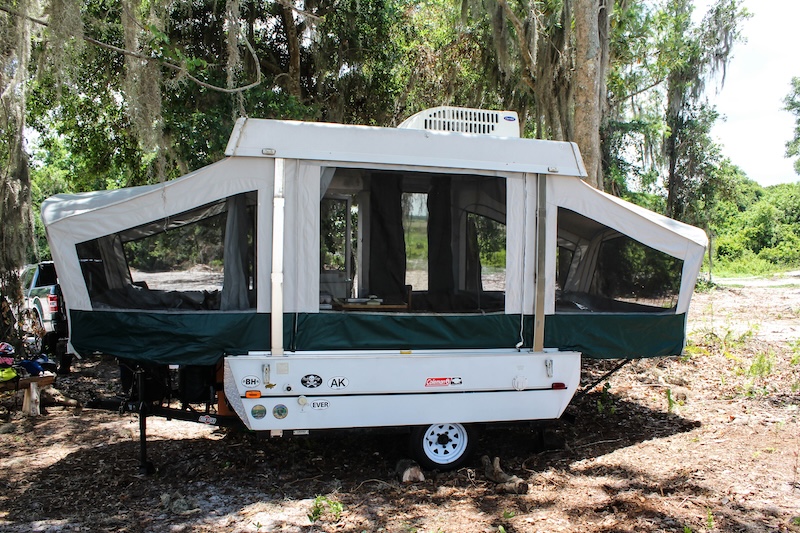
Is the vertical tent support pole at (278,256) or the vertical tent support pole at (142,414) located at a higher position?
the vertical tent support pole at (278,256)

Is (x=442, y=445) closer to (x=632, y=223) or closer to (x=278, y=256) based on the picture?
(x=278, y=256)

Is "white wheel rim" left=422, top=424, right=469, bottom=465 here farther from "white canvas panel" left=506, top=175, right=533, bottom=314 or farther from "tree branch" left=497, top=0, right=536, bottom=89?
"tree branch" left=497, top=0, right=536, bottom=89

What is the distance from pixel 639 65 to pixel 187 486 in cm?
1640

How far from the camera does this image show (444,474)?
5.08 metres

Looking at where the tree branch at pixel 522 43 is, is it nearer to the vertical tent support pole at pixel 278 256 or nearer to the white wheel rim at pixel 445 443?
the vertical tent support pole at pixel 278 256

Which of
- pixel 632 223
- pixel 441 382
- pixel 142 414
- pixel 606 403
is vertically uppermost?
pixel 632 223

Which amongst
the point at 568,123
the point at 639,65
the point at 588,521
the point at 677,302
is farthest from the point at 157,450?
the point at 639,65

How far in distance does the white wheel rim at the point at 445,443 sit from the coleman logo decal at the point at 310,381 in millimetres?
1017

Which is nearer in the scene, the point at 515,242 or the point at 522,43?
the point at 515,242

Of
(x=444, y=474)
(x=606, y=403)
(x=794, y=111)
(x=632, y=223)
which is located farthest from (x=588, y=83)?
(x=794, y=111)

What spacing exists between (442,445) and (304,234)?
2032 mm

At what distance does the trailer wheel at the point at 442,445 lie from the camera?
505cm

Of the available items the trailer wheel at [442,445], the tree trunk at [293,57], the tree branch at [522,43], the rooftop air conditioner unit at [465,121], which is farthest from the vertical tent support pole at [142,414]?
the tree branch at [522,43]

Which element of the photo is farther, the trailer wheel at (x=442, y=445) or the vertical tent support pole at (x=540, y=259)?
the vertical tent support pole at (x=540, y=259)
